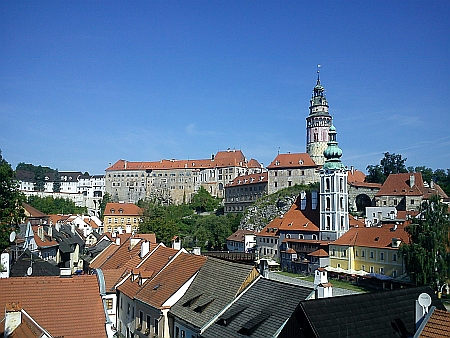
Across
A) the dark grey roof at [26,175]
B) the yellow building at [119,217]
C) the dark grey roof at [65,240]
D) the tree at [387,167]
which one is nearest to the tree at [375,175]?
the tree at [387,167]

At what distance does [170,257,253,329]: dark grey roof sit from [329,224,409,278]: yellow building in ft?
95.8

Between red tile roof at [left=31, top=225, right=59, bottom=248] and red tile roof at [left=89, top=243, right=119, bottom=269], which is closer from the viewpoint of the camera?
red tile roof at [left=89, top=243, right=119, bottom=269]

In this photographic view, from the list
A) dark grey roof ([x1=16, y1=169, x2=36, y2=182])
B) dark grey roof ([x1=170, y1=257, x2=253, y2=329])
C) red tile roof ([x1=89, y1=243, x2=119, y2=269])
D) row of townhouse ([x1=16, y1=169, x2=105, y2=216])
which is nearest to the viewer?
dark grey roof ([x1=170, y1=257, x2=253, y2=329])

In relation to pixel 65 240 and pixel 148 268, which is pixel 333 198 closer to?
pixel 65 240

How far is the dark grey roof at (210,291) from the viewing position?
1886cm

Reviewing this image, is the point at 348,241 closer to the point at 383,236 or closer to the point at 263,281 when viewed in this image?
the point at 383,236

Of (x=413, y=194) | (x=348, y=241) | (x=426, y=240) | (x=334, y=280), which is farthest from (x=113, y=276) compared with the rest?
(x=413, y=194)

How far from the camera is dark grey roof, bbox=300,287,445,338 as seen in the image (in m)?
14.0


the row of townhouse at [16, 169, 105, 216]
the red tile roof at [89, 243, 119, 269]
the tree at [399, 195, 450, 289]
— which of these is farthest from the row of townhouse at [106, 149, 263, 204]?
the red tile roof at [89, 243, 119, 269]

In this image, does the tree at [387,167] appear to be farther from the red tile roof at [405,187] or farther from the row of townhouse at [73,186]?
the row of townhouse at [73,186]

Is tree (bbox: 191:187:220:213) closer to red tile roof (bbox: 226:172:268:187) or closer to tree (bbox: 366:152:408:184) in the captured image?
red tile roof (bbox: 226:172:268:187)

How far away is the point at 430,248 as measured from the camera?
128ft

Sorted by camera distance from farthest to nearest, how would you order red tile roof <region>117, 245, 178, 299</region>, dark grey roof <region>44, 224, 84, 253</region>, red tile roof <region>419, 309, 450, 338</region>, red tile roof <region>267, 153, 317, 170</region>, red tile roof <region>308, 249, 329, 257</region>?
red tile roof <region>267, 153, 317, 170</region>, red tile roof <region>308, 249, 329, 257</region>, dark grey roof <region>44, 224, 84, 253</region>, red tile roof <region>117, 245, 178, 299</region>, red tile roof <region>419, 309, 450, 338</region>

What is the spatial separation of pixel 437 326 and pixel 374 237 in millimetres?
42887
